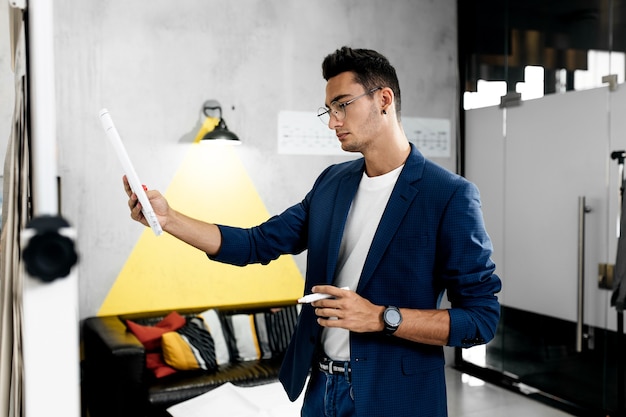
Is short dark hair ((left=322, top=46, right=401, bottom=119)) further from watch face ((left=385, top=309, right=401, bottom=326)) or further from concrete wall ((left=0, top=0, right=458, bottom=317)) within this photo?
concrete wall ((left=0, top=0, right=458, bottom=317))

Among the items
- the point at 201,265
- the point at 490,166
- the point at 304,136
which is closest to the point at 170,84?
the point at 304,136

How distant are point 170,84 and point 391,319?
3.35 metres

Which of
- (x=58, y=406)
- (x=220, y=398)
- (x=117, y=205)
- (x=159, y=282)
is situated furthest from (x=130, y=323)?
(x=58, y=406)

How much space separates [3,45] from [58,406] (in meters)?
3.86

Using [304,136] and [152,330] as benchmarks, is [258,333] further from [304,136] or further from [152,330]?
[304,136]

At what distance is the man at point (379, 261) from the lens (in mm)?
1566

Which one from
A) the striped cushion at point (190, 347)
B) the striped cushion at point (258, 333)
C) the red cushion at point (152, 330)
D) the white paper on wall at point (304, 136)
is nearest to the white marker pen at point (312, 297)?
the striped cushion at point (190, 347)

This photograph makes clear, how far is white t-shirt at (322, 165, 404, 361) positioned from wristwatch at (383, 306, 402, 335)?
0.19m

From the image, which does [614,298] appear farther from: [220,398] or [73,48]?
[73,48]

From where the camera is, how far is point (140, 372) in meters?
3.42

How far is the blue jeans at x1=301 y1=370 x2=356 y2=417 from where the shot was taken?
1657 millimetres

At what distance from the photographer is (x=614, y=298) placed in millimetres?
3680

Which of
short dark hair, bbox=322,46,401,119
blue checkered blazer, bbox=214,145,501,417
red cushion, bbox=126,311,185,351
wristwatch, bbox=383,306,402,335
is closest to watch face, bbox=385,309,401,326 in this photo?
wristwatch, bbox=383,306,402,335

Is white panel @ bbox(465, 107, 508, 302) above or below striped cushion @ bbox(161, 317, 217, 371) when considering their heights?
above
